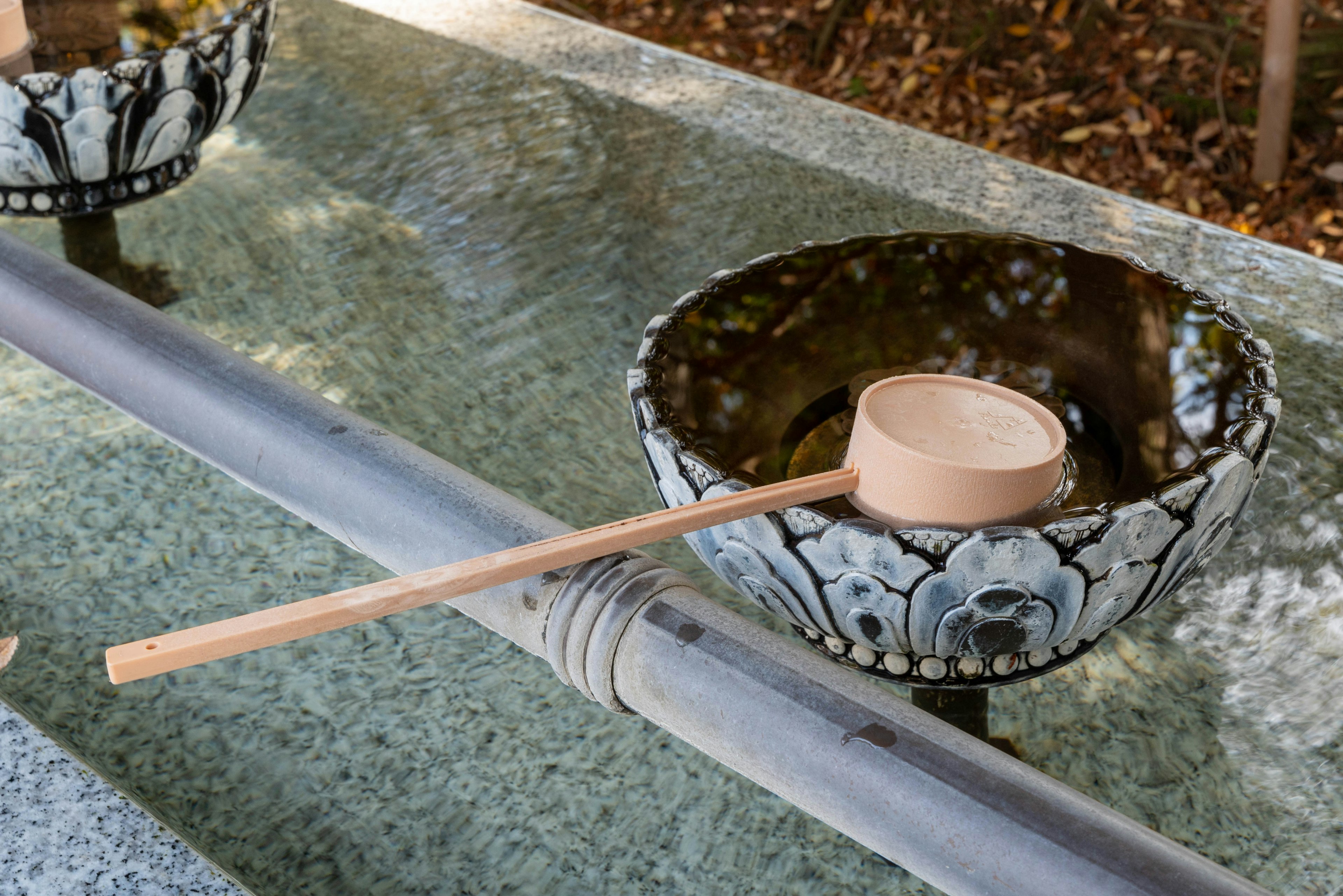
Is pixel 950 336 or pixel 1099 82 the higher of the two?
pixel 950 336

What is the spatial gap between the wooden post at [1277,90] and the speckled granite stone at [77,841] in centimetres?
259

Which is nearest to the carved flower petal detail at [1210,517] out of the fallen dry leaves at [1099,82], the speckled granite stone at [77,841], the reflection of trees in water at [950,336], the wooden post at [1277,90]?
the reflection of trees in water at [950,336]

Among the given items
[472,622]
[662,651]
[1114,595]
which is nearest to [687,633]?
[662,651]

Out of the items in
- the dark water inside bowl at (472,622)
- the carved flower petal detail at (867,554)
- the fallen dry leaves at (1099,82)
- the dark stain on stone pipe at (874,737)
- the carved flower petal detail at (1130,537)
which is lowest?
the fallen dry leaves at (1099,82)

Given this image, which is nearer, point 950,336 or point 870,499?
point 870,499

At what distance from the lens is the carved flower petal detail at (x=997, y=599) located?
633 mm

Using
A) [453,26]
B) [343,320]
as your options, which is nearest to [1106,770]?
[343,320]

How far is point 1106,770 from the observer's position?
3.43 feet

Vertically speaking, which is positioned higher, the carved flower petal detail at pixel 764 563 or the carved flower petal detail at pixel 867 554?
the carved flower petal detail at pixel 867 554

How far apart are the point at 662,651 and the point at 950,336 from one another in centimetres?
42

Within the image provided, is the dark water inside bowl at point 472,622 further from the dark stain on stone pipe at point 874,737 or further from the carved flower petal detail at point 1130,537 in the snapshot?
the carved flower petal detail at point 1130,537

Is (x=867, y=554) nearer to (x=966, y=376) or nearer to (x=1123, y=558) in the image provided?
(x=1123, y=558)

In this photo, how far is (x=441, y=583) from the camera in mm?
618

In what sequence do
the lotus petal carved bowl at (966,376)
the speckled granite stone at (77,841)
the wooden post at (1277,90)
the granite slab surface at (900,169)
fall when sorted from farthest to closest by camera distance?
the wooden post at (1277,90) < the granite slab surface at (900,169) < the speckled granite stone at (77,841) < the lotus petal carved bowl at (966,376)
